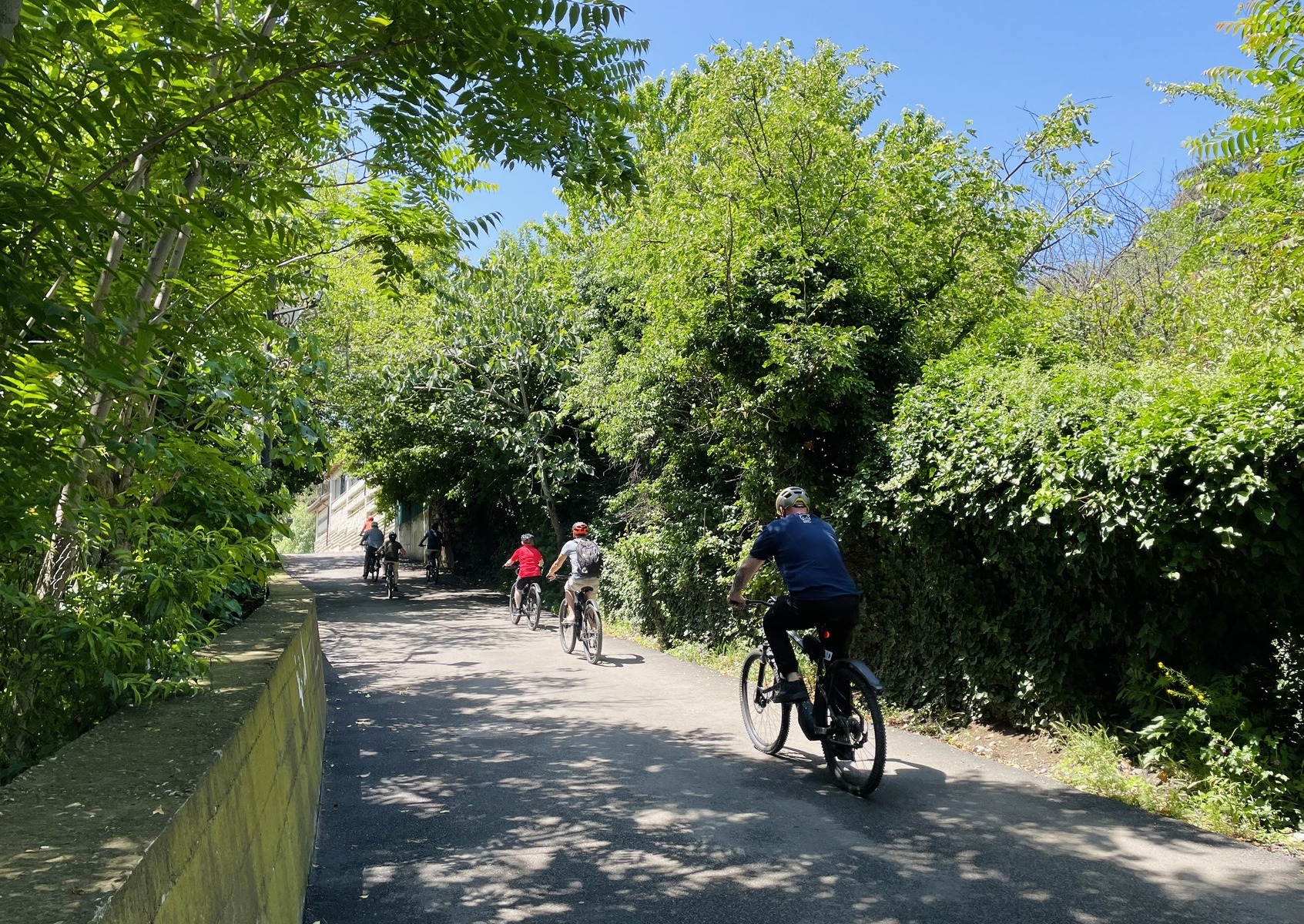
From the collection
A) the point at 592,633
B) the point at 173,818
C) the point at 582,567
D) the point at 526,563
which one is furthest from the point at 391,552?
the point at 173,818

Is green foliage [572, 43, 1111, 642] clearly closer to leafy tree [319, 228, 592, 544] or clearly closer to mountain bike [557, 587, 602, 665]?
mountain bike [557, 587, 602, 665]

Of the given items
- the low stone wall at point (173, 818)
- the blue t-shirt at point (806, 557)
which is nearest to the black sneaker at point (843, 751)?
the blue t-shirt at point (806, 557)

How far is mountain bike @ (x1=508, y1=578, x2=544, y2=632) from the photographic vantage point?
57.5 feet

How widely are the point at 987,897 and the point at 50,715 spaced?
13.9 feet

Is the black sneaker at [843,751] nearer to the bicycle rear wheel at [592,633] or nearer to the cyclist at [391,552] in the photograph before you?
the bicycle rear wheel at [592,633]

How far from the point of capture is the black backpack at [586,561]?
1383cm

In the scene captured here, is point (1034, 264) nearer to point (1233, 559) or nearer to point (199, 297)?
point (1233, 559)

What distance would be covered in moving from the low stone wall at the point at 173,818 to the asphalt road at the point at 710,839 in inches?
31.1

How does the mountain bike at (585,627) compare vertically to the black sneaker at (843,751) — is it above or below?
above

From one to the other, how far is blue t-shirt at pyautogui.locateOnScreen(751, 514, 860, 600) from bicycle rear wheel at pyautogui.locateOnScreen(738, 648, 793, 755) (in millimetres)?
977

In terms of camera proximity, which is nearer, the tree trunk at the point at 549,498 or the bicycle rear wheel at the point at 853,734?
the bicycle rear wheel at the point at 853,734

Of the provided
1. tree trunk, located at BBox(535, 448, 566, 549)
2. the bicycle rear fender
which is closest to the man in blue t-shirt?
the bicycle rear fender

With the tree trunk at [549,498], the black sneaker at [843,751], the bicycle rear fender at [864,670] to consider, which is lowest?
the black sneaker at [843,751]

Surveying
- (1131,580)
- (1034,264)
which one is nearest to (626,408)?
(1034,264)
